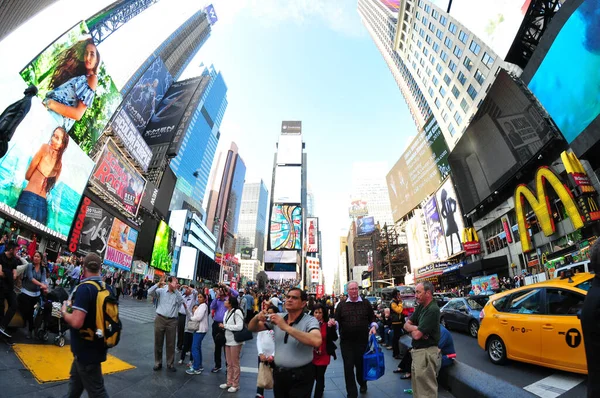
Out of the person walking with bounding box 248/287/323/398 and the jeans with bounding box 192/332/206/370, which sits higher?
the person walking with bounding box 248/287/323/398

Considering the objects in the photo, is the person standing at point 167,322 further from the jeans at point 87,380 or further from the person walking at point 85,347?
the person walking at point 85,347

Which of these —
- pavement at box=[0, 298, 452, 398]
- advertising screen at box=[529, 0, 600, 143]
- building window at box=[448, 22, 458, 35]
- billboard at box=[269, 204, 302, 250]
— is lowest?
pavement at box=[0, 298, 452, 398]

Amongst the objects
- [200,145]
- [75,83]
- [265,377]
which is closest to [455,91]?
[75,83]

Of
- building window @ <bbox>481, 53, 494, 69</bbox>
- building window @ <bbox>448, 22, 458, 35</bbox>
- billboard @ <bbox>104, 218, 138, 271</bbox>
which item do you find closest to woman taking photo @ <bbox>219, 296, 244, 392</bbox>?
billboard @ <bbox>104, 218, 138, 271</bbox>

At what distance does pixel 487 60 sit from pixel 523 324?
41792mm

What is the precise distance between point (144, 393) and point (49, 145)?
29.8 m

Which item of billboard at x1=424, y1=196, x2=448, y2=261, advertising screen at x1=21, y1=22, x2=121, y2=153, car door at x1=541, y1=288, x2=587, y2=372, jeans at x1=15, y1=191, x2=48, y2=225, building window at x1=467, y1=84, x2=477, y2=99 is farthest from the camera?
billboard at x1=424, y1=196, x2=448, y2=261

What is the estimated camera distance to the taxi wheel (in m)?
6.29

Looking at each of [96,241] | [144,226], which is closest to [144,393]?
[96,241]

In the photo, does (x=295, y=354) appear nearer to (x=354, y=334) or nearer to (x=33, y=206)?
(x=354, y=334)

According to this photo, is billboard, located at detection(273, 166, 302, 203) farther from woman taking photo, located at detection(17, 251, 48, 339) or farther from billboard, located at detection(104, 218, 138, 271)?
woman taking photo, located at detection(17, 251, 48, 339)

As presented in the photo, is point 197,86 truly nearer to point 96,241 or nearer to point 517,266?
point 96,241

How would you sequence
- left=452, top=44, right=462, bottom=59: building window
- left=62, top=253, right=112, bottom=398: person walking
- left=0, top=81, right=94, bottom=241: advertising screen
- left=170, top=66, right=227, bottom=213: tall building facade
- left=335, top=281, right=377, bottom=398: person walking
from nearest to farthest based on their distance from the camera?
left=62, top=253, right=112, bottom=398: person walking
left=335, top=281, right=377, bottom=398: person walking
left=0, top=81, right=94, bottom=241: advertising screen
left=452, top=44, right=462, bottom=59: building window
left=170, top=66, right=227, bottom=213: tall building facade

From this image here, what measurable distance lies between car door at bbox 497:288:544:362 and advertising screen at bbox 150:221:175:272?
55608 mm
